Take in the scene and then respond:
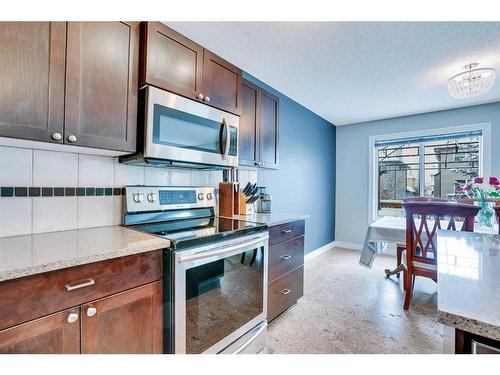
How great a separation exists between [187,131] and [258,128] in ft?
2.90

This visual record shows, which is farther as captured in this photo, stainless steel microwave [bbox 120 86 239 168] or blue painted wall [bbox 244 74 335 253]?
blue painted wall [bbox 244 74 335 253]

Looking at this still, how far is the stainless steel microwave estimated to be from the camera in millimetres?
1410

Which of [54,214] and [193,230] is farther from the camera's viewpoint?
[193,230]

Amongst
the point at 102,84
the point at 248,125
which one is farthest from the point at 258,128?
the point at 102,84

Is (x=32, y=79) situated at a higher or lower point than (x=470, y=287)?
higher

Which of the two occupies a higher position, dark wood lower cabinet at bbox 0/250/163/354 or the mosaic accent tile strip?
the mosaic accent tile strip

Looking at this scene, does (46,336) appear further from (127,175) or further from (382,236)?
(382,236)

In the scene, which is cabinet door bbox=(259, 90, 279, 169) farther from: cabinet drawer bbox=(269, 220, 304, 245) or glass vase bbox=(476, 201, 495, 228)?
glass vase bbox=(476, 201, 495, 228)

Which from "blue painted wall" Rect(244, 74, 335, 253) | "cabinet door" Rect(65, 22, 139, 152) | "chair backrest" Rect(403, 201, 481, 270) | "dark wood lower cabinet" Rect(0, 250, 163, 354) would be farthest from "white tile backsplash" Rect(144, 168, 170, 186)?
"chair backrest" Rect(403, 201, 481, 270)

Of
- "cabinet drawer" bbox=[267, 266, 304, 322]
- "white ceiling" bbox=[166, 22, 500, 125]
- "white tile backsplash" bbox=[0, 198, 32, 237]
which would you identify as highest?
"white ceiling" bbox=[166, 22, 500, 125]

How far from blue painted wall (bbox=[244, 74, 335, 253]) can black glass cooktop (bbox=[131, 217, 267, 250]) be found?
50.9 inches

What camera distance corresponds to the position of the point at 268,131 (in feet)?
8.07
